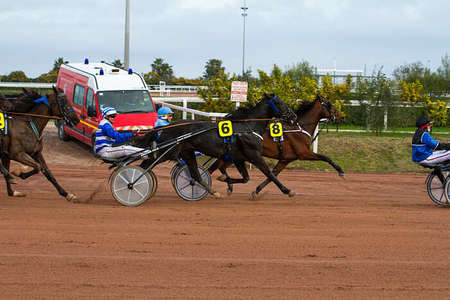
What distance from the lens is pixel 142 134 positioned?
950 centimetres

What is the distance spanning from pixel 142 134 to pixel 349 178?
527 cm

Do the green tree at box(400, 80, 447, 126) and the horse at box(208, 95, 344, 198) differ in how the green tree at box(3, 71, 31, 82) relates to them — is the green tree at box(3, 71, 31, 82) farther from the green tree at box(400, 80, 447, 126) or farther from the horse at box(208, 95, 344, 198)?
the horse at box(208, 95, 344, 198)

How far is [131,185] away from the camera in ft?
28.9

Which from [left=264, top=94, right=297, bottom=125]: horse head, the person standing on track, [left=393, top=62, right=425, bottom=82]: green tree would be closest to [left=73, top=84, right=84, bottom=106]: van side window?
[left=264, top=94, right=297, bottom=125]: horse head

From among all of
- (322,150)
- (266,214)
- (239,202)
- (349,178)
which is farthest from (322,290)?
(322,150)

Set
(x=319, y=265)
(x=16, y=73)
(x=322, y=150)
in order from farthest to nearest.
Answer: (x=16, y=73) → (x=322, y=150) → (x=319, y=265)

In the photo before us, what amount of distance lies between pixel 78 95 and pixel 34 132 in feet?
23.9

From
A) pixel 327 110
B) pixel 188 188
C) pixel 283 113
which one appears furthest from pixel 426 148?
pixel 188 188

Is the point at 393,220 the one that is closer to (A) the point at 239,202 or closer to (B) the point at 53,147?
(A) the point at 239,202

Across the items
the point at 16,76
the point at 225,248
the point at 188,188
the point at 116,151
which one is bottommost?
the point at 225,248

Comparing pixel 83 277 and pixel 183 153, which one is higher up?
pixel 183 153

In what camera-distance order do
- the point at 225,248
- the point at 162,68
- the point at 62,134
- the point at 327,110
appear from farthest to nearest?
the point at 162,68
the point at 62,134
the point at 327,110
the point at 225,248

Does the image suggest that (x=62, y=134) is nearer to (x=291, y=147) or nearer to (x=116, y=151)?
(x=116, y=151)

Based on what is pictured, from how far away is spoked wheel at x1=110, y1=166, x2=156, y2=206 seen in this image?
8781 mm
